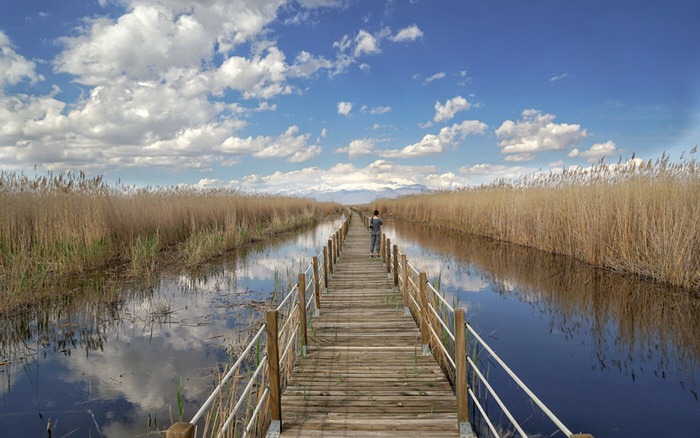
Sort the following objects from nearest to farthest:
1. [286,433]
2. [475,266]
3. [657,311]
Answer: [286,433] < [657,311] < [475,266]

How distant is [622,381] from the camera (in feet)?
16.7

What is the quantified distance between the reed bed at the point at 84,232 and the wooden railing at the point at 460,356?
7922 mm

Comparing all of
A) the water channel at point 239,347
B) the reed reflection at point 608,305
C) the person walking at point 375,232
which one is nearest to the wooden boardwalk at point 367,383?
the water channel at point 239,347

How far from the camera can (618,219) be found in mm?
9477

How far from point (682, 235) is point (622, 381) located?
5018mm

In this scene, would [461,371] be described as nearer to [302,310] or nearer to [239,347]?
[302,310]

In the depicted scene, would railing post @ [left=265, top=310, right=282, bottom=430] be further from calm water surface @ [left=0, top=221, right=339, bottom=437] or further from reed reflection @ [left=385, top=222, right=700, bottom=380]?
reed reflection @ [left=385, top=222, right=700, bottom=380]

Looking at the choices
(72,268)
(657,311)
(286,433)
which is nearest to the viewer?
(286,433)

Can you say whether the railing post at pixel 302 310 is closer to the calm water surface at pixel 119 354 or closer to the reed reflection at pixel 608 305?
the calm water surface at pixel 119 354

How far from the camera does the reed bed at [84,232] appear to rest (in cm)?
839

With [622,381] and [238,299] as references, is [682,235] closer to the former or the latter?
[622,381]

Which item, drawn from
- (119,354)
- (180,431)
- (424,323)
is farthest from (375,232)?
(180,431)

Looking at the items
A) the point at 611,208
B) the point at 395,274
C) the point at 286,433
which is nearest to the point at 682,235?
the point at 611,208

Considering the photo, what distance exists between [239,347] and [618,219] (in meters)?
9.95
